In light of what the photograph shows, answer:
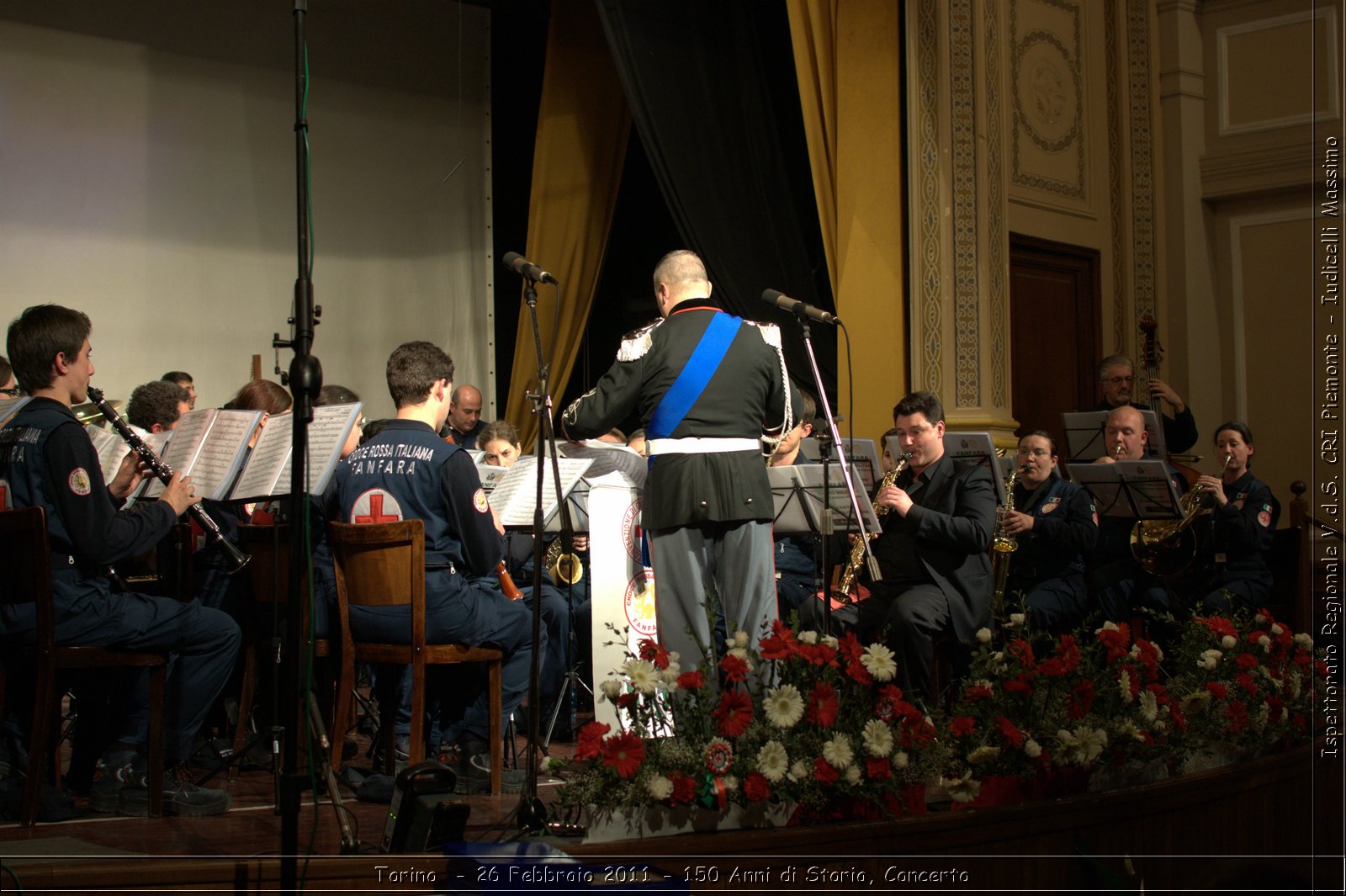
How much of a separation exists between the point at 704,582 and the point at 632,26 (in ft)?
13.6

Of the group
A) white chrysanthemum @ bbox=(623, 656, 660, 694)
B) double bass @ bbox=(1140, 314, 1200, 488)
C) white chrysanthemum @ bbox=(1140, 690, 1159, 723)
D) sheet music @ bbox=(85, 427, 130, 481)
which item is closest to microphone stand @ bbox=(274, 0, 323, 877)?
white chrysanthemum @ bbox=(623, 656, 660, 694)

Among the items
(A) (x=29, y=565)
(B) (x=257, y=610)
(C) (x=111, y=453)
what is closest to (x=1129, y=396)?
(B) (x=257, y=610)

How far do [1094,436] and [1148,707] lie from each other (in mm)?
3007

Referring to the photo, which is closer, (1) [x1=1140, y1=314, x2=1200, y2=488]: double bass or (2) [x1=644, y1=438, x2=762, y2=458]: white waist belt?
(2) [x1=644, y1=438, x2=762, y2=458]: white waist belt

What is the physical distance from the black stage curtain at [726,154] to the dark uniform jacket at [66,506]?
4108 mm

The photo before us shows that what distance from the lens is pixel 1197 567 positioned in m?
6.23

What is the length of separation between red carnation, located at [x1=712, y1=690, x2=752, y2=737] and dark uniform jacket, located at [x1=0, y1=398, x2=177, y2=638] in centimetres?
180

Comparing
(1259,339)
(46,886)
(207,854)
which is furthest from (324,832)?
(1259,339)

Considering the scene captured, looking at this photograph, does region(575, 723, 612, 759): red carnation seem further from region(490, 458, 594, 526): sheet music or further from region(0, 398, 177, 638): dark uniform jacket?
region(0, 398, 177, 638): dark uniform jacket

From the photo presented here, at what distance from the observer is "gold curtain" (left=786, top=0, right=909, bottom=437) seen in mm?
7402

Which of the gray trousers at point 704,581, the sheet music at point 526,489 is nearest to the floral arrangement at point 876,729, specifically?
the gray trousers at point 704,581

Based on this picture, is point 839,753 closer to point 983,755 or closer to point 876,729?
point 876,729

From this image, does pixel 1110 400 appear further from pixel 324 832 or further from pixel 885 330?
pixel 324 832

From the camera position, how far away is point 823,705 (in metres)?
3.35
